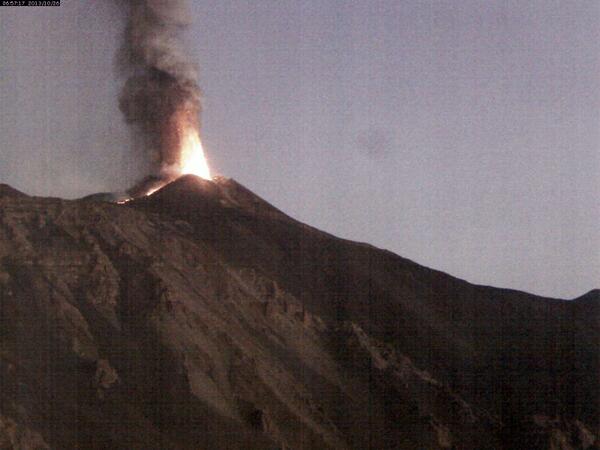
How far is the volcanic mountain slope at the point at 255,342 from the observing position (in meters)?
35.2

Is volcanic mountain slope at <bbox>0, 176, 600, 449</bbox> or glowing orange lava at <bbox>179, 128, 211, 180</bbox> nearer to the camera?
volcanic mountain slope at <bbox>0, 176, 600, 449</bbox>

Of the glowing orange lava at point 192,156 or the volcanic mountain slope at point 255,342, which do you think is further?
the glowing orange lava at point 192,156

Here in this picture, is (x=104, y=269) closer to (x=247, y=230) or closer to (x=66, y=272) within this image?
(x=66, y=272)

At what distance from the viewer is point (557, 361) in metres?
53.3

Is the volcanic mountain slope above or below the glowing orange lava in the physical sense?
below

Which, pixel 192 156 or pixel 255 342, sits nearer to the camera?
pixel 255 342

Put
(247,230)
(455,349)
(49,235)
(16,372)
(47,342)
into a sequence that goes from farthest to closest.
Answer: (247,230)
(455,349)
(49,235)
(47,342)
(16,372)

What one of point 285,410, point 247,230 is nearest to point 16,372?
point 285,410

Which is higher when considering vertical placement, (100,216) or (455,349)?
(100,216)

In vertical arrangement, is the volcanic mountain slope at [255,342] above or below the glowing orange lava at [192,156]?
below

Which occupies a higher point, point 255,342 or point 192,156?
point 192,156

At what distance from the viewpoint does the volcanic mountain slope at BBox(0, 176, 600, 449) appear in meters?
35.2

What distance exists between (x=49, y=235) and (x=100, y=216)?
3806 millimetres

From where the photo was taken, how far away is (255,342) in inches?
1731
